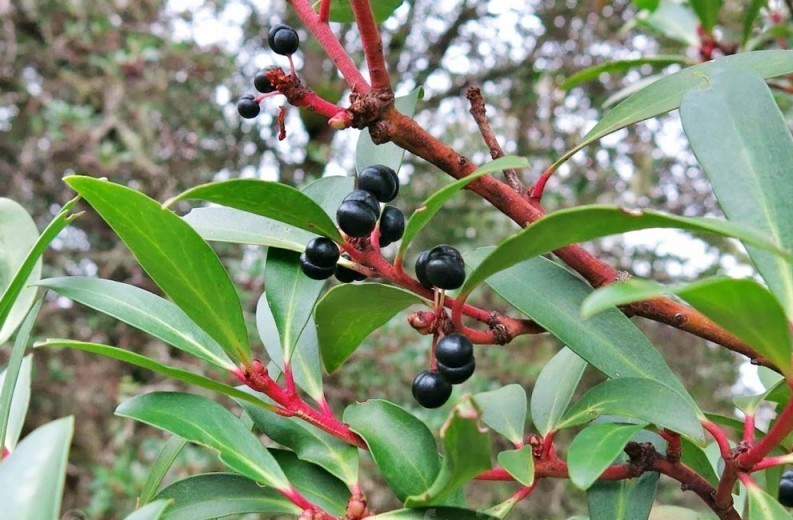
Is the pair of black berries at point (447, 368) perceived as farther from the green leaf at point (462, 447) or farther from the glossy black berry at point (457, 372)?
the green leaf at point (462, 447)

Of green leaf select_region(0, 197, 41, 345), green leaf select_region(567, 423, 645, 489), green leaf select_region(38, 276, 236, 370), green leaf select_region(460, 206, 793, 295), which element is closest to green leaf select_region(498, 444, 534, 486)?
green leaf select_region(567, 423, 645, 489)

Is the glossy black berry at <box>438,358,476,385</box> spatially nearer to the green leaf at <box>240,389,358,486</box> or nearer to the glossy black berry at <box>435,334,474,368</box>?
the glossy black berry at <box>435,334,474,368</box>

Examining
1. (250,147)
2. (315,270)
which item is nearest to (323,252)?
(315,270)

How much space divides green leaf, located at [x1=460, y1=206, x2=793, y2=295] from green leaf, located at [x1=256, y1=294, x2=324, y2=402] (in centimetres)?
25

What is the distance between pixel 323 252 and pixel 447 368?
135 millimetres

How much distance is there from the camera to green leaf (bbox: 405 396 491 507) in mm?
390

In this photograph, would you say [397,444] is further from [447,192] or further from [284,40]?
[284,40]

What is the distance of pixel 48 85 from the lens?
2.87 meters

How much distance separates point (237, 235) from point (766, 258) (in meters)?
0.43

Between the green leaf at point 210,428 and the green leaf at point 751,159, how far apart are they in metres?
0.38

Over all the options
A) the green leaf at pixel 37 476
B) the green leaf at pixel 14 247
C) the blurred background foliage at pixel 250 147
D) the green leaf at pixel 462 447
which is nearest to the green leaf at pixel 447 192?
the green leaf at pixel 462 447

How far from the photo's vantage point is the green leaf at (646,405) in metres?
0.51

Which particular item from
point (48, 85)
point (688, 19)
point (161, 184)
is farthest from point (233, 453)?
point (48, 85)

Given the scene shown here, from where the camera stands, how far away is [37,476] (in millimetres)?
369
